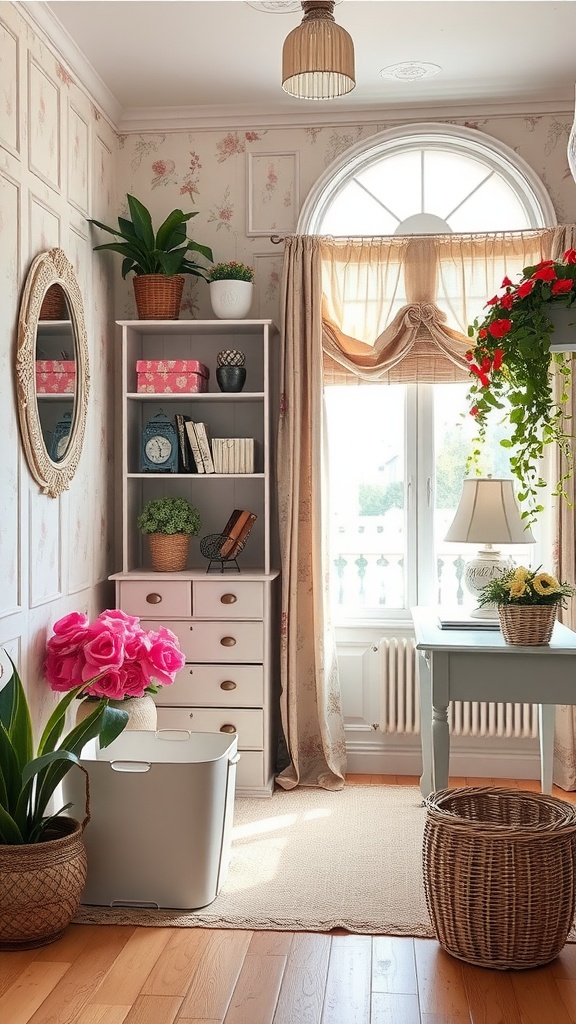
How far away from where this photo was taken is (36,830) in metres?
2.72

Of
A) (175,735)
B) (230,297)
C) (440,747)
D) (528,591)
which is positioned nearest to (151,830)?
(175,735)

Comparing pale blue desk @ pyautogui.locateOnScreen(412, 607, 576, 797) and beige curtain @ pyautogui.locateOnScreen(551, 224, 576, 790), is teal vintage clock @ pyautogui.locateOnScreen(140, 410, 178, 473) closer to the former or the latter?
pale blue desk @ pyautogui.locateOnScreen(412, 607, 576, 797)

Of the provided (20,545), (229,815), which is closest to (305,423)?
(20,545)

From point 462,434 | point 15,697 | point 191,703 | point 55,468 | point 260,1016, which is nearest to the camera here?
point 260,1016

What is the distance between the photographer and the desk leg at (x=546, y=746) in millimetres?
3828

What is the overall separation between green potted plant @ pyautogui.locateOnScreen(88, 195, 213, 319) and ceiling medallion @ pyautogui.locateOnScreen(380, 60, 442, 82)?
96 cm

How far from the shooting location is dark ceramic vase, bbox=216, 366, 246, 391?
408 cm

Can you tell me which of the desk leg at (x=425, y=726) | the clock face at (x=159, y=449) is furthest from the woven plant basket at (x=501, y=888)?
the clock face at (x=159, y=449)

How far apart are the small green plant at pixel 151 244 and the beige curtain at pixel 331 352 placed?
44 centimetres

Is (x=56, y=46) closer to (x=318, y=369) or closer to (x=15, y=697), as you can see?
(x=318, y=369)

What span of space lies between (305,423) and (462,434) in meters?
0.69

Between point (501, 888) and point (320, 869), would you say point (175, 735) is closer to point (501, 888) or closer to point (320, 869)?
point (320, 869)

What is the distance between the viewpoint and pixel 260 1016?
2.26 metres

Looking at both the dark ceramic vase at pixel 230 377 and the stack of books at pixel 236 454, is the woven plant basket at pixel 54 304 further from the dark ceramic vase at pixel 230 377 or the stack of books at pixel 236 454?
the stack of books at pixel 236 454
